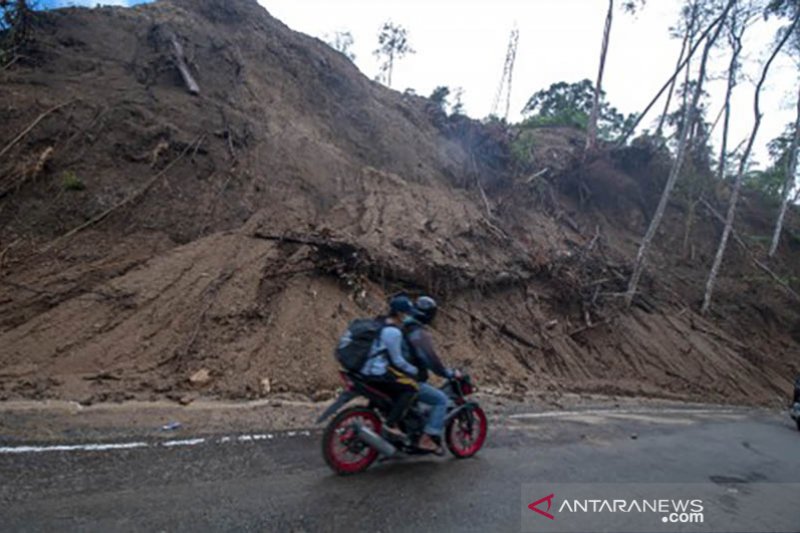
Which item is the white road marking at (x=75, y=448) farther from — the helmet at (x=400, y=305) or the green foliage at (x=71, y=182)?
the green foliage at (x=71, y=182)

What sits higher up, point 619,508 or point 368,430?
point 368,430

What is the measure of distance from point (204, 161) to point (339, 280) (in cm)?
475

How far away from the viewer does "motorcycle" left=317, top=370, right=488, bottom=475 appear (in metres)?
4.60

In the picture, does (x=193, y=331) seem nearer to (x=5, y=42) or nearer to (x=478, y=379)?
(x=478, y=379)

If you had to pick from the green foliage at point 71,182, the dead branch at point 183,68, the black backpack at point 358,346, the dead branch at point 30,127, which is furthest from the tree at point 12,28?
the black backpack at point 358,346

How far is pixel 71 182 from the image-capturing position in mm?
9312

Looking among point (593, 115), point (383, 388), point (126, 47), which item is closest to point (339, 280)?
point (383, 388)

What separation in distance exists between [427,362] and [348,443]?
114cm

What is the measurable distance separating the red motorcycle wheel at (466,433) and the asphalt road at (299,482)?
5.7 inches

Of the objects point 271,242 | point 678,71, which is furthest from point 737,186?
point 271,242

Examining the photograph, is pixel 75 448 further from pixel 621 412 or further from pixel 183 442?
pixel 621 412

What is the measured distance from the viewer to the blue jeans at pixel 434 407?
501cm

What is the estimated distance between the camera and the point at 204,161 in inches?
452

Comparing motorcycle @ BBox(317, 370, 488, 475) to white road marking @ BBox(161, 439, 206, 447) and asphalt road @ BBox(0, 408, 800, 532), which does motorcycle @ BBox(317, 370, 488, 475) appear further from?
white road marking @ BBox(161, 439, 206, 447)
